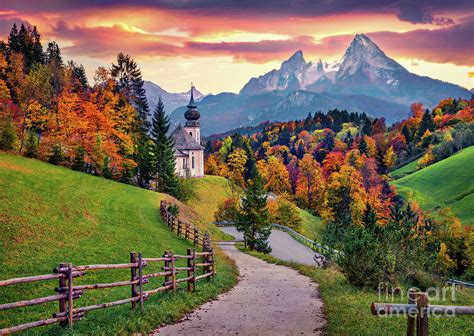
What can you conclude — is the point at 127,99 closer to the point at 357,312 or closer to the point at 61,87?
the point at 61,87

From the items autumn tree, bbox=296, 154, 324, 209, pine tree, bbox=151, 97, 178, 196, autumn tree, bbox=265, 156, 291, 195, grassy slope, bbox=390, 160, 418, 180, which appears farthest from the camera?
grassy slope, bbox=390, 160, 418, 180

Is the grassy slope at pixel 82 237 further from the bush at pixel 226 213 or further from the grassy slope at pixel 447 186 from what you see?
the grassy slope at pixel 447 186

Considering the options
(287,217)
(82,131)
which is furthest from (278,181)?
(82,131)

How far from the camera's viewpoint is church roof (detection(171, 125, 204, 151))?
102 metres

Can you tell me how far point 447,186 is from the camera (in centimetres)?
10269

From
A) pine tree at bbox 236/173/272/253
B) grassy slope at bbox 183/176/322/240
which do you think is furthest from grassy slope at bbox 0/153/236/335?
grassy slope at bbox 183/176/322/240

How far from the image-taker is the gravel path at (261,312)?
42.8 feet

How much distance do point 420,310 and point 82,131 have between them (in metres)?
53.2

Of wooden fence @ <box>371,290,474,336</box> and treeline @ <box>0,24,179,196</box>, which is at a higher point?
treeline @ <box>0,24,179,196</box>

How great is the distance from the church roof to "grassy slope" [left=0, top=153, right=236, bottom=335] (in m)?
50.2

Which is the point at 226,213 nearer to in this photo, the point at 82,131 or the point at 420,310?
the point at 82,131

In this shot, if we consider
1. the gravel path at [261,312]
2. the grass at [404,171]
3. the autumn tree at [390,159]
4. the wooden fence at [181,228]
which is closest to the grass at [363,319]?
the gravel path at [261,312]

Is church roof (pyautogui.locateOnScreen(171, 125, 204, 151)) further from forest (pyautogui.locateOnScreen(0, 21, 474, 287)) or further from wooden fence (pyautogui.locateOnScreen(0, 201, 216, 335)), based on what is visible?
wooden fence (pyautogui.locateOnScreen(0, 201, 216, 335))

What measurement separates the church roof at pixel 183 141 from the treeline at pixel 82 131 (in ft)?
71.7
